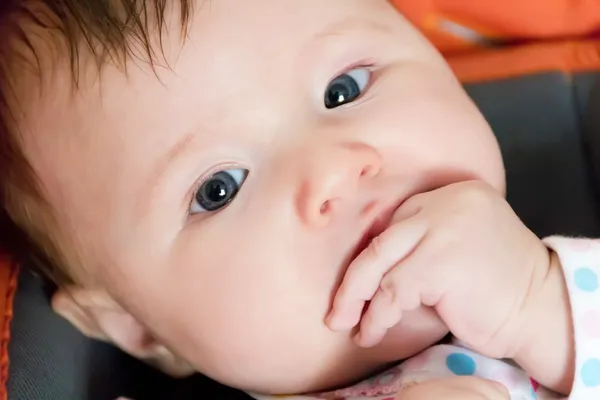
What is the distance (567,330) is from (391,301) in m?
0.17

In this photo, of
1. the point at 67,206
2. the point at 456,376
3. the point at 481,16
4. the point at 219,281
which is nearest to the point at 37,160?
the point at 67,206

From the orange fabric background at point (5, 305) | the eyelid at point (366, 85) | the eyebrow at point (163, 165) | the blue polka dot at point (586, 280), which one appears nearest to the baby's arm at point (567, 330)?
the blue polka dot at point (586, 280)

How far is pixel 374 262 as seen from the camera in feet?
2.58

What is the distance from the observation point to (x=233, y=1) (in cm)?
84

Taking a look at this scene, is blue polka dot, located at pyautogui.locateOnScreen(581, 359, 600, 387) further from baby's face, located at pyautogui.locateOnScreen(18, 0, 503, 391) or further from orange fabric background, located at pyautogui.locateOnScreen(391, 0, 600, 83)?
orange fabric background, located at pyautogui.locateOnScreen(391, 0, 600, 83)

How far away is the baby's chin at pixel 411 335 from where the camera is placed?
84cm

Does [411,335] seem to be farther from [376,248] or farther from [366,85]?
[366,85]

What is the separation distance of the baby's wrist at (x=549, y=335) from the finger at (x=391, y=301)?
10 centimetres

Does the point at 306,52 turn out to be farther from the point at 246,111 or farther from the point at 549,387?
the point at 549,387

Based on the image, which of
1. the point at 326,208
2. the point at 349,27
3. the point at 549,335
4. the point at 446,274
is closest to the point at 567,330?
the point at 549,335

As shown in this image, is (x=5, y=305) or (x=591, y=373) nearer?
(x=591, y=373)

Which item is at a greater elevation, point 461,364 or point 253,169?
point 253,169

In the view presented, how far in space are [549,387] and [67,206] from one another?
499mm

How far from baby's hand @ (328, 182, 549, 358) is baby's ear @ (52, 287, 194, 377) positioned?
0.27m
